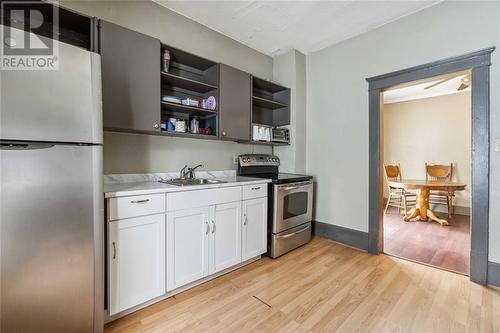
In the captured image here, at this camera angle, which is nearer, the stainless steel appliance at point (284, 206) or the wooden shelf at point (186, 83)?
the wooden shelf at point (186, 83)

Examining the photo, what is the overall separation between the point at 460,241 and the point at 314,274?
7.83 ft

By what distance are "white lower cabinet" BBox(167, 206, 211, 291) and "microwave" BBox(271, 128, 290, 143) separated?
154 centimetres

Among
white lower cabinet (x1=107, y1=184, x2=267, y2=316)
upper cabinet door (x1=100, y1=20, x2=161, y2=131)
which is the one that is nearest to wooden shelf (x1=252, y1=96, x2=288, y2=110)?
white lower cabinet (x1=107, y1=184, x2=267, y2=316)

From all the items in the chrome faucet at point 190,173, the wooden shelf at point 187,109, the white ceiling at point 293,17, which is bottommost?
the chrome faucet at point 190,173

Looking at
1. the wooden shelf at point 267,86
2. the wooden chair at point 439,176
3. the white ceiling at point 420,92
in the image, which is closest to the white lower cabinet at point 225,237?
the wooden shelf at point 267,86

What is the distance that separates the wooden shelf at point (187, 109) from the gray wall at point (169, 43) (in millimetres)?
317

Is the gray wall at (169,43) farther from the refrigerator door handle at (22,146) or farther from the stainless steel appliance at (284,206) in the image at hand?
the refrigerator door handle at (22,146)

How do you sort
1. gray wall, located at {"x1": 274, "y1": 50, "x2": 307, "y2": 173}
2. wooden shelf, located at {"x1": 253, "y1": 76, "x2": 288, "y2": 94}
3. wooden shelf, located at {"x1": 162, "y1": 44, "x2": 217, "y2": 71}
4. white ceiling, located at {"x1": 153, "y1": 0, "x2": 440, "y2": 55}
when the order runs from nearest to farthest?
wooden shelf, located at {"x1": 162, "y1": 44, "x2": 217, "y2": 71} < white ceiling, located at {"x1": 153, "y1": 0, "x2": 440, "y2": 55} < wooden shelf, located at {"x1": 253, "y1": 76, "x2": 288, "y2": 94} < gray wall, located at {"x1": 274, "y1": 50, "x2": 307, "y2": 173}

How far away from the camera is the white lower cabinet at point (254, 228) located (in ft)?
7.57

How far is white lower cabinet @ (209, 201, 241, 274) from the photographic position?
80.6 inches

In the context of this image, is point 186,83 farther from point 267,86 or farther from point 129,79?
point 267,86

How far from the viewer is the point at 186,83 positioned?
7.47ft

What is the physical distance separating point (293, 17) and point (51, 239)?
2915 millimetres

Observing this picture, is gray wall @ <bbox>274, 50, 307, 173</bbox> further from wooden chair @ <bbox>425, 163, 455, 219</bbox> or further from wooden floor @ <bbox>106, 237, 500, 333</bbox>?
wooden chair @ <bbox>425, 163, 455, 219</bbox>
